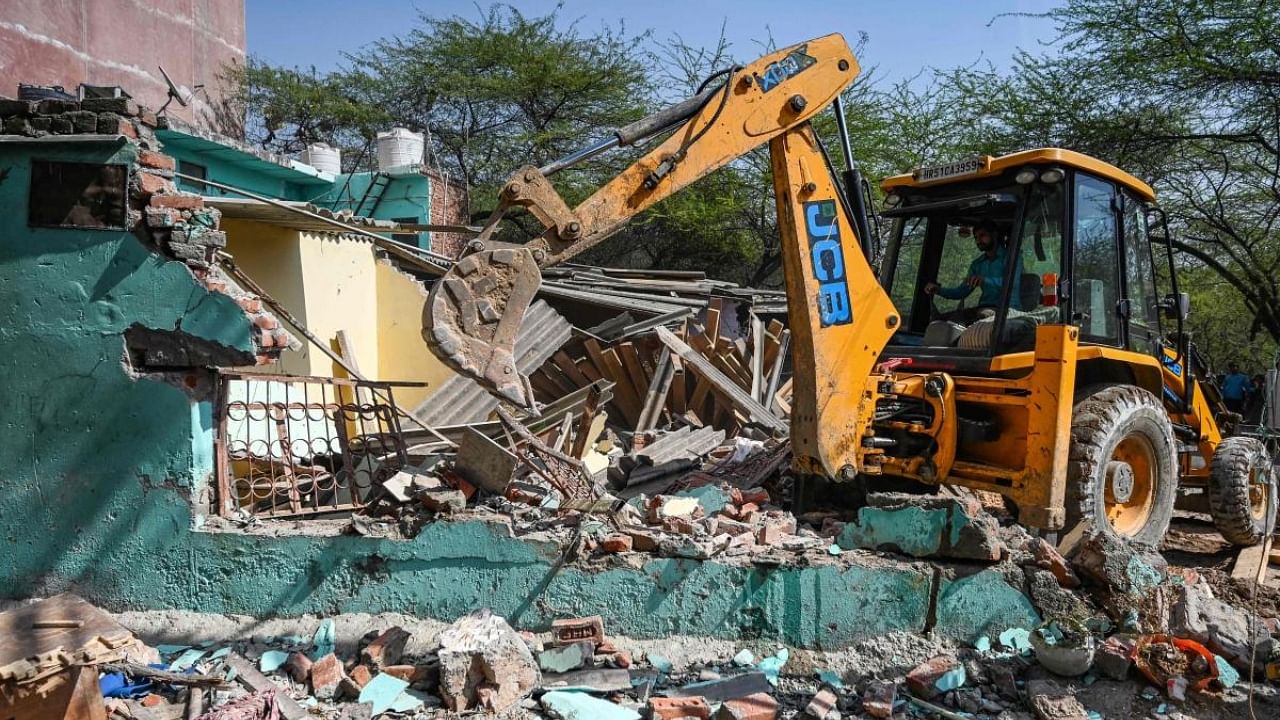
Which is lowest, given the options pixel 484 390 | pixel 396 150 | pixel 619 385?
pixel 619 385

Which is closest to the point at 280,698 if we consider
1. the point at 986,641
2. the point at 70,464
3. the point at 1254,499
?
the point at 70,464

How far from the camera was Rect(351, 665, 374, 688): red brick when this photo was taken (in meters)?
4.25

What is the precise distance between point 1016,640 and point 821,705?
4.30 ft

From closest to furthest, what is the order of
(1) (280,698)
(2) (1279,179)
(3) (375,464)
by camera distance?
(1) (280,698)
(3) (375,464)
(2) (1279,179)

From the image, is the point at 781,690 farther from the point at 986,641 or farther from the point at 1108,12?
the point at 1108,12

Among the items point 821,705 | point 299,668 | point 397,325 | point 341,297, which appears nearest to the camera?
point 821,705

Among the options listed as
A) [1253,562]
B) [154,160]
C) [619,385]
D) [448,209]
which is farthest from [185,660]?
[448,209]

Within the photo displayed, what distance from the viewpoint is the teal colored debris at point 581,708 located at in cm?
403

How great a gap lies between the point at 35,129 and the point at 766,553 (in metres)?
4.63

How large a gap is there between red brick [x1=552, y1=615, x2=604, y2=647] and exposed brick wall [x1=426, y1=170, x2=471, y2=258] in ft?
37.4

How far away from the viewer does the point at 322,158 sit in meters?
14.6

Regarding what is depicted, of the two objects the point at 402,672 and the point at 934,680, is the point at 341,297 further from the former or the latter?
the point at 934,680

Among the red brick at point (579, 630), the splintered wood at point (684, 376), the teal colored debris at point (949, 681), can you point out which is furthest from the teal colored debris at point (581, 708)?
the splintered wood at point (684, 376)

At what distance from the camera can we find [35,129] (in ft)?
15.4
